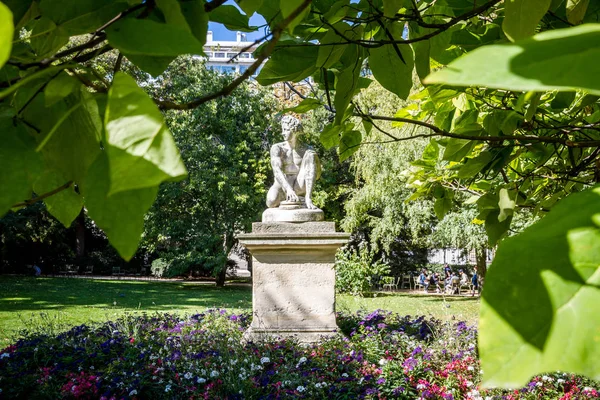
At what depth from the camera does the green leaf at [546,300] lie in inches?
7.5

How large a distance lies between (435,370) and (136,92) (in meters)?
4.98

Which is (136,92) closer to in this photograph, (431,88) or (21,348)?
(431,88)

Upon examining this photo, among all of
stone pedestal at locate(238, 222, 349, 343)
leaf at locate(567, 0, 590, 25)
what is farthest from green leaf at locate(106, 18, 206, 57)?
stone pedestal at locate(238, 222, 349, 343)

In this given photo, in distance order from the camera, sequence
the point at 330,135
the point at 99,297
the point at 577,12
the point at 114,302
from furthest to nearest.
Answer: the point at 99,297
the point at 114,302
the point at 330,135
the point at 577,12

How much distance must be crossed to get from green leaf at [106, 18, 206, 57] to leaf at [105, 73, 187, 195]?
27 mm

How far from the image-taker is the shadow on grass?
1345 centimetres

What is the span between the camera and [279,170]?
7430mm

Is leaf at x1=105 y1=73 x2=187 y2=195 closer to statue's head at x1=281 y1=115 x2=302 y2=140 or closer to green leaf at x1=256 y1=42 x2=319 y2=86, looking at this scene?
green leaf at x1=256 y1=42 x2=319 y2=86

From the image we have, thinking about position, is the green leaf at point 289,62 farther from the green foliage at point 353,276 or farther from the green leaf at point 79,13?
the green foliage at point 353,276

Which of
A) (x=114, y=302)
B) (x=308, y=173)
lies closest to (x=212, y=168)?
(x=114, y=302)

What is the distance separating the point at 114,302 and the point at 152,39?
39.3 feet

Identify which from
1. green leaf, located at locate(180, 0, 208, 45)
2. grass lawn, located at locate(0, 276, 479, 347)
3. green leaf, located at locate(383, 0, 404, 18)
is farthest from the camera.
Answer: grass lawn, located at locate(0, 276, 479, 347)

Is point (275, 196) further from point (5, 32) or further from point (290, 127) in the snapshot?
point (5, 32)

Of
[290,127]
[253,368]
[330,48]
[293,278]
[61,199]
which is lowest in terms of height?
[253,368]
